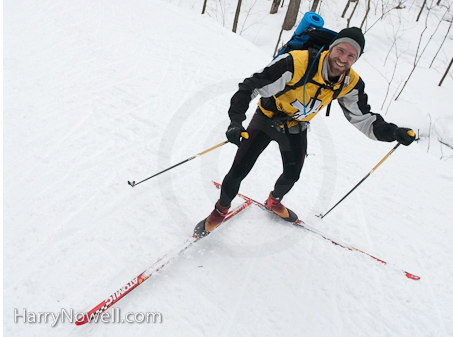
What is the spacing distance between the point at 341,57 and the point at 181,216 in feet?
6.84

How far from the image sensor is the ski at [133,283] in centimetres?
179

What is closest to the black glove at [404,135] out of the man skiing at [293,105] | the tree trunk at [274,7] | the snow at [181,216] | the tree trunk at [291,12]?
the man skiing at [293,105]

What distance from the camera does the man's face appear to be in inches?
69.2

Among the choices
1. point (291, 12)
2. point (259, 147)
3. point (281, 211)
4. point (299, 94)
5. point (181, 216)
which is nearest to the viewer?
point (299, 94)

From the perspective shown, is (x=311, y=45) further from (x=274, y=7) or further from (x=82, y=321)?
(x=274, y=7)

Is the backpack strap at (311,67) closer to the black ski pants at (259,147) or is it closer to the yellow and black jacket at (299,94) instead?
the yellow and black jacket at (299,94)

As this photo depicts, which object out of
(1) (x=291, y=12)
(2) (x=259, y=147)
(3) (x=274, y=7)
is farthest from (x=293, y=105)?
(3) (x=274, y=7)

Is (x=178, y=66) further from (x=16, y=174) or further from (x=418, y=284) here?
(x=418, y=284)

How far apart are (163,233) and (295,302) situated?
1355mm

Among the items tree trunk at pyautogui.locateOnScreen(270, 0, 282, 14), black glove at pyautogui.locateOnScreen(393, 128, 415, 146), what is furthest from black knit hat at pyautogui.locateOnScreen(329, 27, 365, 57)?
tree trunk at pyautogui.locateOnScreen(270, 0, 282, 14)

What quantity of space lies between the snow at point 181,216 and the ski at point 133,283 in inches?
2.6

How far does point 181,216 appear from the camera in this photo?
279 centimetres

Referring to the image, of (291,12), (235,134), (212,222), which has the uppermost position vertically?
(291,12)

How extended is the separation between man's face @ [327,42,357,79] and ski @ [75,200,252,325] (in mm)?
1878
